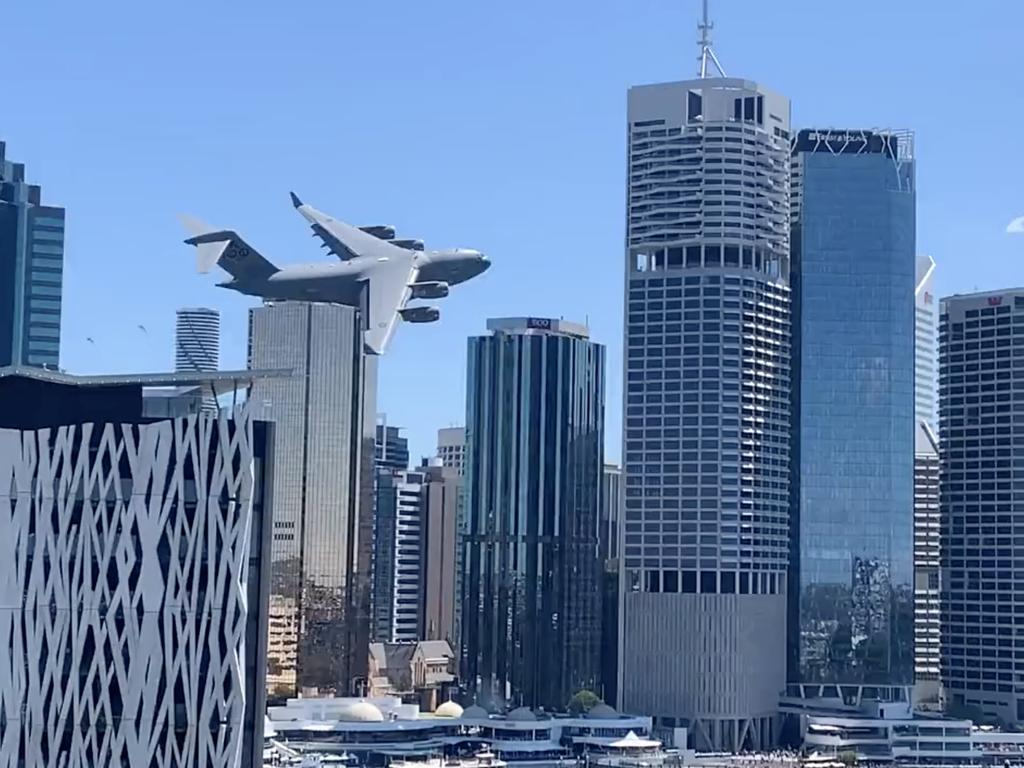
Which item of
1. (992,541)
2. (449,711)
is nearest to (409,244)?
(449,711)

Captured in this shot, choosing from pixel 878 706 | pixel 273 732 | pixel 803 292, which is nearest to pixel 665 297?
pixel 803 292

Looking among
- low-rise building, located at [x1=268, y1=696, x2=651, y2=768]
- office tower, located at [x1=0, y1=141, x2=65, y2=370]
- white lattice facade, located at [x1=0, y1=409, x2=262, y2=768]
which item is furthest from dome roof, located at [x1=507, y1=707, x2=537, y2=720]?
white lattice facade, located at [x1=0, y1=409, x2=262, y2=768]

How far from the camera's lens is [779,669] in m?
184

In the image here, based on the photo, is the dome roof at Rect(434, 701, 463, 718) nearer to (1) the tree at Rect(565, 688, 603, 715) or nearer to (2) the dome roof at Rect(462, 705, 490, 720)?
(2) the dome roof at Rect(462, 705, 490, 720)

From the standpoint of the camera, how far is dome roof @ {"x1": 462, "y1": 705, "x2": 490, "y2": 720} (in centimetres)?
16962

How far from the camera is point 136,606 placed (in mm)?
60875

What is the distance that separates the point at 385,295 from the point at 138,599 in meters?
30.4

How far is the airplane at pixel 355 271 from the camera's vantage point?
88375 millimetres

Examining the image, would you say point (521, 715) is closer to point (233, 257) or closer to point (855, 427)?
point (855, 427)

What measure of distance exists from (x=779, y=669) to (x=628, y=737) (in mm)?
26764

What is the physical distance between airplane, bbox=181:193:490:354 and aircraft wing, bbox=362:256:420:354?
50mm

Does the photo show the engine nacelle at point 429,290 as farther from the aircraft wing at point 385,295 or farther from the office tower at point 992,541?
the office tower at point 992,541

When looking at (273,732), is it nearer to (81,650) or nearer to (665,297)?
(665,297)

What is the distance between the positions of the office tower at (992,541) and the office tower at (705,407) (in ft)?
81.6
